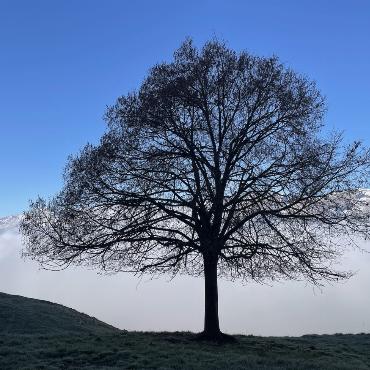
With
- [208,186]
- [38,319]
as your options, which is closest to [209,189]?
[208,186]

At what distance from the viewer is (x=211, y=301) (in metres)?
20.6

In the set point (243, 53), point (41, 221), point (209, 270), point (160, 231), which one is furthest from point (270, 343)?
point (243, 53)

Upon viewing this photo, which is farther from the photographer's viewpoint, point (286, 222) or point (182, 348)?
point (286, 222)

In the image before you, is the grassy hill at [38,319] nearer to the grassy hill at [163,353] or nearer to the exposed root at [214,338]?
the grassy hill at [163,353]

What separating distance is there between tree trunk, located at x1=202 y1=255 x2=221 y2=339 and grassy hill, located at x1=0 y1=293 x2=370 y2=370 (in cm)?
86

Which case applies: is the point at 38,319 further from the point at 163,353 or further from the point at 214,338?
the point at 163,353

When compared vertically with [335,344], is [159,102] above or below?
above

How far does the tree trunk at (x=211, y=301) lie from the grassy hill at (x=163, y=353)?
2.82 feet

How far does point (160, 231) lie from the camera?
69.9ft

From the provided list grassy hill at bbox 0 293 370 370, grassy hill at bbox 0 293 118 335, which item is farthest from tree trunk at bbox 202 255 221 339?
grassy hill at bbox 0 293 118 335

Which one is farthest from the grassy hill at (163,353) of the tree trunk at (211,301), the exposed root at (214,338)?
the tree trunk at (211,301)

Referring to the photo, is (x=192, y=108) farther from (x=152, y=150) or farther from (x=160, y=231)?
(x=160, y=231)

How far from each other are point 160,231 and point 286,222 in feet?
16.2

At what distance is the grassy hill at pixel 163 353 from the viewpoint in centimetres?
1563
